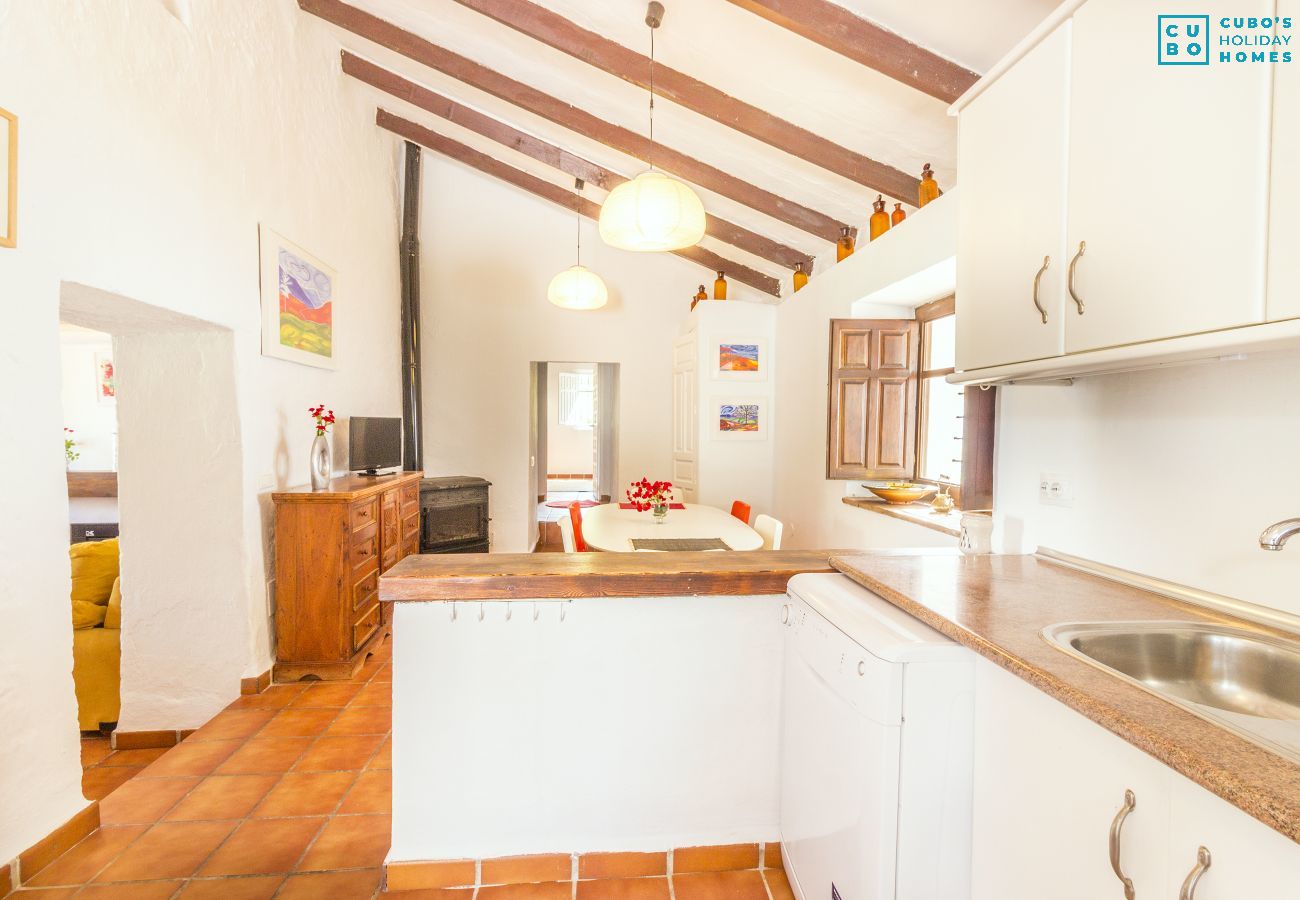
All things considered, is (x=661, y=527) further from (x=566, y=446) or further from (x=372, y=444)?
(x=566, y=446)

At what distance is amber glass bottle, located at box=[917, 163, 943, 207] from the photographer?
2908 mm

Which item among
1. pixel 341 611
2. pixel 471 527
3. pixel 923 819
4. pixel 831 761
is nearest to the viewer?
pixel 923 819

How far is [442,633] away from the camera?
1584mm

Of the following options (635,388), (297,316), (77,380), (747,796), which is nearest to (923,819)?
(747,796)

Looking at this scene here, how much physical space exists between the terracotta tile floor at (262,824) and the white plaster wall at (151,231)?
214mm

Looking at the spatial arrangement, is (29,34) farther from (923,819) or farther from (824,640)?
(923,819)

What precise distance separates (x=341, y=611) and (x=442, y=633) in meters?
1.87

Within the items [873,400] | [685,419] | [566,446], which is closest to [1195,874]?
[873,400]

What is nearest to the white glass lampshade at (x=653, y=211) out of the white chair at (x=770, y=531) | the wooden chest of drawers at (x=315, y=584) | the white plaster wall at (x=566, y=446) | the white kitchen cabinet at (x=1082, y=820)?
the white chair at (x=770, y=531)

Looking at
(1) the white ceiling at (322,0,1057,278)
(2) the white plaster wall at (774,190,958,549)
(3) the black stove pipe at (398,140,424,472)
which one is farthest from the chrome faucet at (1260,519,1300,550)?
(3) the black stove pipe at (398,140,424,472)

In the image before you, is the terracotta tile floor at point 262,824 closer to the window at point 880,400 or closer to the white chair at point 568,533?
the white chair at point 568,533

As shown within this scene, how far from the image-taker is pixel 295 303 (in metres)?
3.50

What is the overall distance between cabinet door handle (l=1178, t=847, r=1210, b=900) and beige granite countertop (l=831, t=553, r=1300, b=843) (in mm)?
97

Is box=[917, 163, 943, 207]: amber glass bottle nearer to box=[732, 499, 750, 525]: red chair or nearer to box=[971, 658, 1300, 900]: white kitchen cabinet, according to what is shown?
box=[732, 499, 750, 525]: red chair
